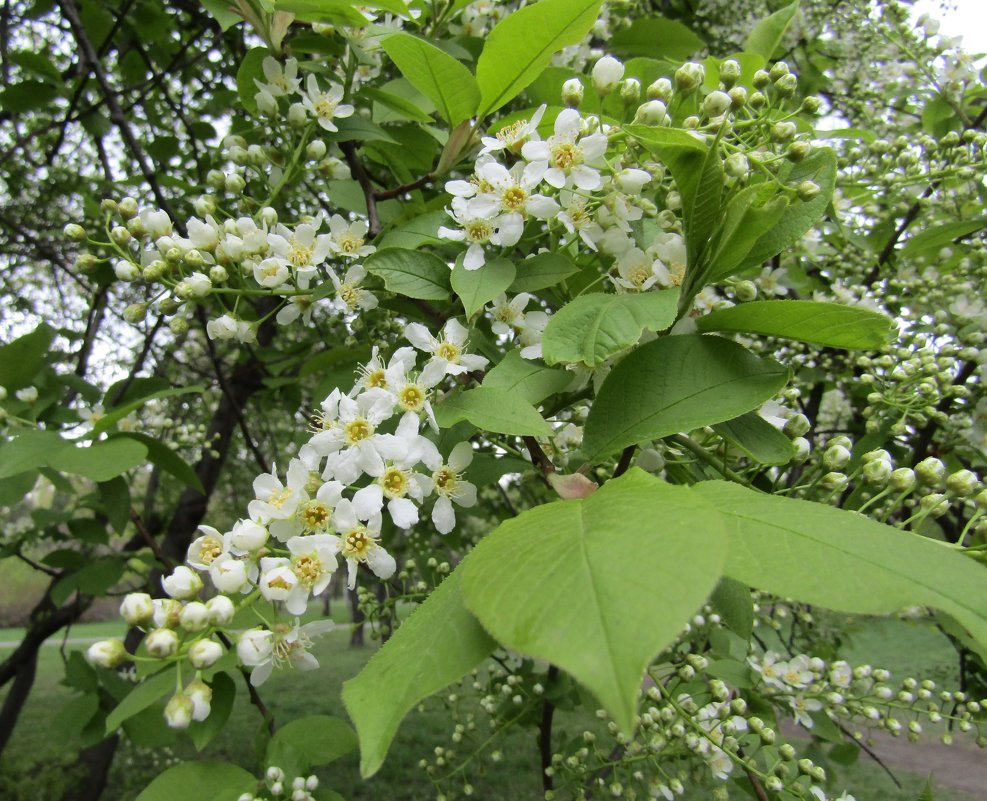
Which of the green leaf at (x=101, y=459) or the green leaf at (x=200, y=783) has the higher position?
the green leaf at (x=101, y=459)

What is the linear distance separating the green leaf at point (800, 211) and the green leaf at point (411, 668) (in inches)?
25.5

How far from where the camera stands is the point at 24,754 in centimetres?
775

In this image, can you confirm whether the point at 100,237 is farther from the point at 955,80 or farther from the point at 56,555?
the point at 955,80

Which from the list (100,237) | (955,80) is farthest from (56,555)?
(955,80)

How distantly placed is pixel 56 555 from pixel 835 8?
421 centimetres

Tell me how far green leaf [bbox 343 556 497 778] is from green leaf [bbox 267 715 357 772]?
0.88 meters

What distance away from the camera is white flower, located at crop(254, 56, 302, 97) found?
1.48m

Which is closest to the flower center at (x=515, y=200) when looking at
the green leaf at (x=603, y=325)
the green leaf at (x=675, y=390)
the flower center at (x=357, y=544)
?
the green leaf at (x=603, y=325)

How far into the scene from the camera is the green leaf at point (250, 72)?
150 centimetres

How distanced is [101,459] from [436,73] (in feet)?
3.23

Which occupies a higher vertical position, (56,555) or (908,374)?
(908,374)

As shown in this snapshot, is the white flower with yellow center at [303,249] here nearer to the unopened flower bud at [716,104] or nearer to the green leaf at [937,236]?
the unopened flower bud at [716,104]

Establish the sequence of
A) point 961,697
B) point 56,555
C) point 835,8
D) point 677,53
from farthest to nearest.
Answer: point 835,8 → point 56,555 → point 677,53 → point 961,697

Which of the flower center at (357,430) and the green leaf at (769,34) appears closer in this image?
the flower center at (357,430)
